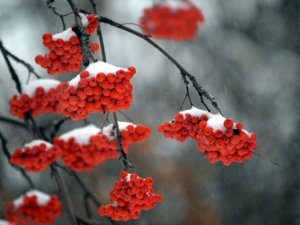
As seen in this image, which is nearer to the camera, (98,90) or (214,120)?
(98,90)

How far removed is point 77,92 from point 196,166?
30.7ft

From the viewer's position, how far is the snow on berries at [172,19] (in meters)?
2.49

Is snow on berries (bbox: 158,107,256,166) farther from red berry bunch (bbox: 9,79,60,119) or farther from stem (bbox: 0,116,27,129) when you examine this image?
stem (bbox: 0,116,27,129)

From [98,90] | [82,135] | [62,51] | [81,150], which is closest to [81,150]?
[81,150]

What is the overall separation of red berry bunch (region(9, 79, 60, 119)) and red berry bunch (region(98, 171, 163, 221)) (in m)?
1.33

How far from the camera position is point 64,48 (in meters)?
3.27

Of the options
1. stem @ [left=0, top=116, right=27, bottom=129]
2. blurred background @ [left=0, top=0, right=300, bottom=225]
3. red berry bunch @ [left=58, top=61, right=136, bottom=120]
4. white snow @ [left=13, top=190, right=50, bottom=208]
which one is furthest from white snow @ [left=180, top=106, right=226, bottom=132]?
blurred background @ [left=0, top=0, right=300, bottom=225]

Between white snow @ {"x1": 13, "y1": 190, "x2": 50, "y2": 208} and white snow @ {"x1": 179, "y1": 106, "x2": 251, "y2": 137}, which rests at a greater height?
white snow @ {"x1": 13, "y1": 190, "x2": 50, "y2": 208}

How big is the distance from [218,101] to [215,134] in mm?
8995

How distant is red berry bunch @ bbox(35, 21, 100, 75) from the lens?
3236 mm

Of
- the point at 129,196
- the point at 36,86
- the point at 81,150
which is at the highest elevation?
the point at 36,86

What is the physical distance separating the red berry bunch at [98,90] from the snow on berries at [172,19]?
0.32m

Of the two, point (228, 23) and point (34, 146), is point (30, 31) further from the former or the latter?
point (34, 146)

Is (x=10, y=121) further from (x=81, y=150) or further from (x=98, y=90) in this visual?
(x=98, y=90)
